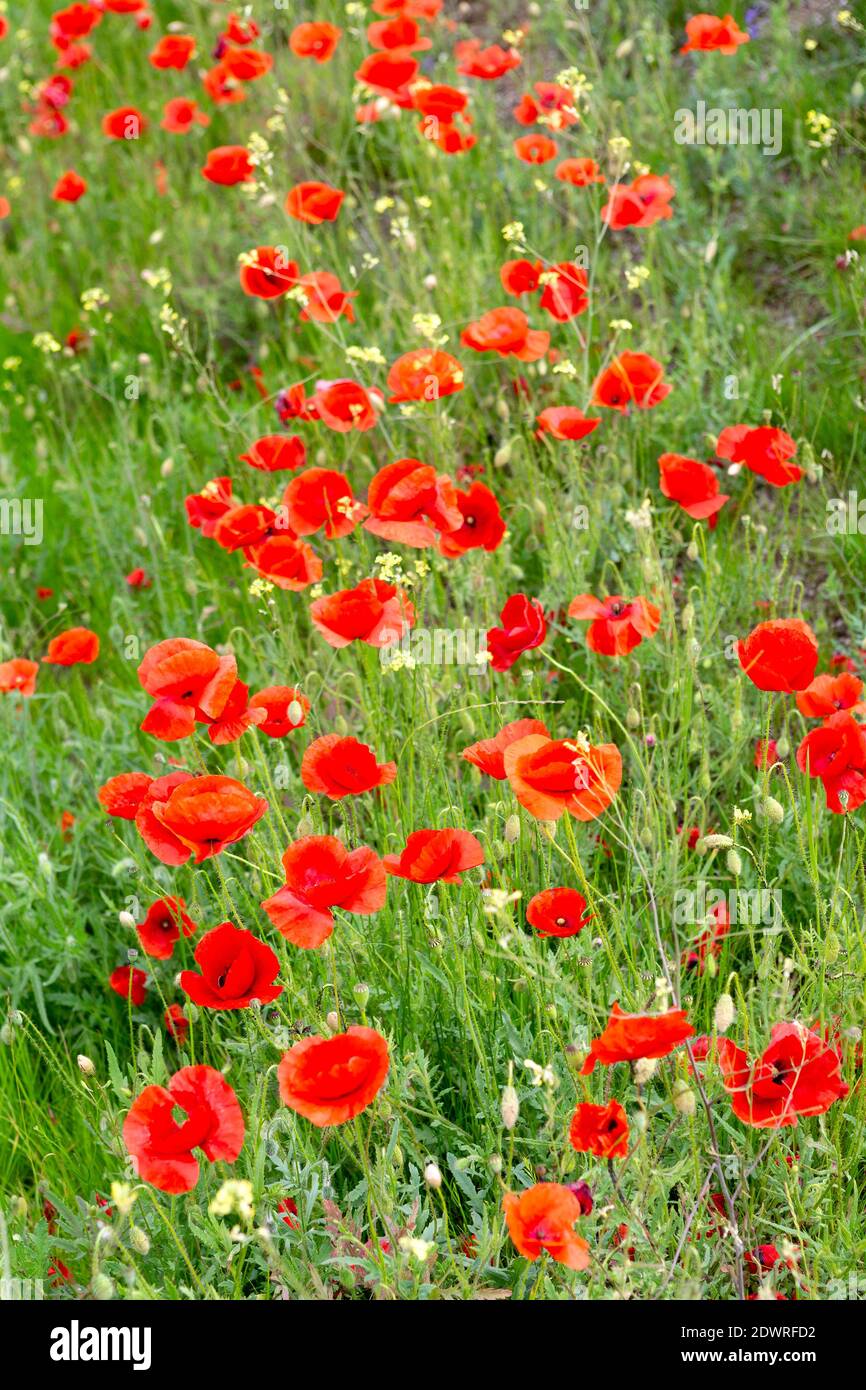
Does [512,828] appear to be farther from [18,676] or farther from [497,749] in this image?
[18,676]

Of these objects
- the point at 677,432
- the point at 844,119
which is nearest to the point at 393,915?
the point at 677,432

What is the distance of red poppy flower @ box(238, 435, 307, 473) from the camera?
2975 mm

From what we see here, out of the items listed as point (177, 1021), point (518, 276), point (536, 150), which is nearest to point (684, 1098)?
point (177, 1021)

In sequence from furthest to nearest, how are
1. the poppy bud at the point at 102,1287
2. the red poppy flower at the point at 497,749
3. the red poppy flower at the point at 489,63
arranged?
the red poppy flower at the point at 489,63
the red poppy flower at the point at 497,749
the poppy bud at the point at 102,1287

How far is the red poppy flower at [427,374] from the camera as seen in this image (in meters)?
2.90

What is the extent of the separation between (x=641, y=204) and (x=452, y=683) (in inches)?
51.3

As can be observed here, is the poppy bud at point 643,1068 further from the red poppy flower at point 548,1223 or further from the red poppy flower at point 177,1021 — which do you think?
the red poppy flower at point 177,1021

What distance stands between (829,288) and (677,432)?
0.82 m

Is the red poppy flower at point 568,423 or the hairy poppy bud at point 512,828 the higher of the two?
the red poppy flower at point 568,423

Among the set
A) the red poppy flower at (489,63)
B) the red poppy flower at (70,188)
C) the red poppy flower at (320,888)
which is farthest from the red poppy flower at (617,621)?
the red poppy flower at (70,188)

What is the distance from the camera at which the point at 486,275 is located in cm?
427

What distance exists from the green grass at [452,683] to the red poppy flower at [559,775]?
0.18 meters
